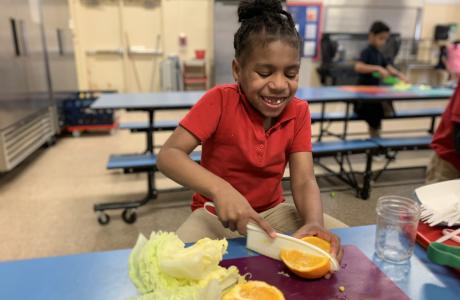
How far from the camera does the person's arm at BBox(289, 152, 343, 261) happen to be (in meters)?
0.97

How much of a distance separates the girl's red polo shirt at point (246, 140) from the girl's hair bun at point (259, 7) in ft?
0.84

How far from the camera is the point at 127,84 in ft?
24.4

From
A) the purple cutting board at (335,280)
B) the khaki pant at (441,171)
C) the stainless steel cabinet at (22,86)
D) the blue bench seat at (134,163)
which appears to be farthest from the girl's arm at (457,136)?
the stainless steel cabinet at (22,86)

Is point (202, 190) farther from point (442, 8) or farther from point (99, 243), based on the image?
point (442, 8)

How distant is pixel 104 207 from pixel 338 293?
224 cm

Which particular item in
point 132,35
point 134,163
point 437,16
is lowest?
point 134,163

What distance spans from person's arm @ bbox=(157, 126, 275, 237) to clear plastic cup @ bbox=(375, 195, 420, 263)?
12.5 inches

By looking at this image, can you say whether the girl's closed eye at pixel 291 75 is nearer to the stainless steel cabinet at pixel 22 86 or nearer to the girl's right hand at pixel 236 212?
the girl's right hand at pixel 236 212

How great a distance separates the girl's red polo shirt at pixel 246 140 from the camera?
1.26 meters

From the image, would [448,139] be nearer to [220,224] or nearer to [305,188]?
[305,188]

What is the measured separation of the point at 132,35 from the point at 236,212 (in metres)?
7.04

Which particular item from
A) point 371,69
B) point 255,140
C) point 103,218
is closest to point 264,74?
point 255,140

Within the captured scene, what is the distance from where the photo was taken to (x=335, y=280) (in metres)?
A: 0.81

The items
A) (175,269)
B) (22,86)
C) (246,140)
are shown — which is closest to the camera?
(175,269)
